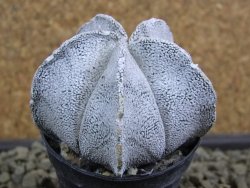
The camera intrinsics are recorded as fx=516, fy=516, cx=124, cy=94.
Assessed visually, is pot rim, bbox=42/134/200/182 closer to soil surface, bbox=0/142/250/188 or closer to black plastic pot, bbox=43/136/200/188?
black plastic pot, bbox=43/136/200/188

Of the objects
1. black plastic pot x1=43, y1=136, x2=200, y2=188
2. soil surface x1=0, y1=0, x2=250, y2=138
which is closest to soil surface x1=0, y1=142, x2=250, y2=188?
soil surface x1=0, y1=0, x2=250, y2=138

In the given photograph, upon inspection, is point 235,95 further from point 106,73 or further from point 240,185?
point 106,73

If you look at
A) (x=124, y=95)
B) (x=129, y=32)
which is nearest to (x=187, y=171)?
(x=129, y=32)

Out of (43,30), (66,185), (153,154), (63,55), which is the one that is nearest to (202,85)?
(153,154)

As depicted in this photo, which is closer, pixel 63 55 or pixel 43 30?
pixel 63 55

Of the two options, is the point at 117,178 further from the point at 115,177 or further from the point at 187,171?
the point at 187,171

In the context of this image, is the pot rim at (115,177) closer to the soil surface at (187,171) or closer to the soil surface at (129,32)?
the soil surface at (187,171)

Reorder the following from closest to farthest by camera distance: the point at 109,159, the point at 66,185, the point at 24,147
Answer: the point at 109,159
the point at 66,185
the point at 24,147
